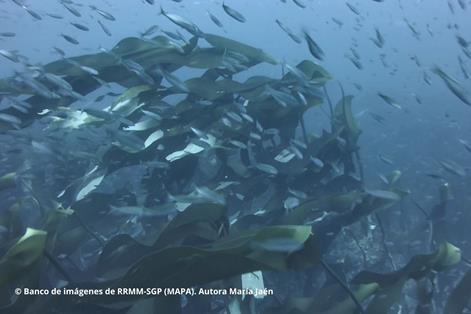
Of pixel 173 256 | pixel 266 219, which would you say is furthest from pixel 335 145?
pixel 173 256

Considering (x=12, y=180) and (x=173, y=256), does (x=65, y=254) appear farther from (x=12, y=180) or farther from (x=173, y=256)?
(x=173, y=256)

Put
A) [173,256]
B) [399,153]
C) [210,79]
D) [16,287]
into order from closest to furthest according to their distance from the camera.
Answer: [173,256] → [16,287] → [210,79] → [399,153]

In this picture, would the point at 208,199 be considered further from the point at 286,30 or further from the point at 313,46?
the point at 286,30

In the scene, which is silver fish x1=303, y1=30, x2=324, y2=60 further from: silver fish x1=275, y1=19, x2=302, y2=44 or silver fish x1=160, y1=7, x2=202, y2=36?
silver fish x1=275, y1=19, x2=302, y2=44

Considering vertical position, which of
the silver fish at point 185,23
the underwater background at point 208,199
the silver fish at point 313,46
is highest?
the silver fish at point 313,46

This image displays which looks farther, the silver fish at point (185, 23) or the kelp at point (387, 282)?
the silver fish at point (185, 23)

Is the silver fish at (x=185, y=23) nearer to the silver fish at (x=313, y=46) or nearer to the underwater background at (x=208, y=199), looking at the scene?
the underwater background at (x=208, y=199)

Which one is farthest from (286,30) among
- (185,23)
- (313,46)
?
(185,23)

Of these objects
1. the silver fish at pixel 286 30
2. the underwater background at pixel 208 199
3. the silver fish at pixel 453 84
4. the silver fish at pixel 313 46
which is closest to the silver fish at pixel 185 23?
the underwater background at pixel 208 199

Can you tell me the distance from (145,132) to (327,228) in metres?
2.45

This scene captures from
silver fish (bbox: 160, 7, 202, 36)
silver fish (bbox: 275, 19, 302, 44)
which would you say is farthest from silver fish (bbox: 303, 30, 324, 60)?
silver fish (bbox: 275, 19, 302, 44)

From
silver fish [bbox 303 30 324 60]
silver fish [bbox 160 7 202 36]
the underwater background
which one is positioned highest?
silver fish [bbox 303 30 324 60]

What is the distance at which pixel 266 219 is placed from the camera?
3990 millimetres

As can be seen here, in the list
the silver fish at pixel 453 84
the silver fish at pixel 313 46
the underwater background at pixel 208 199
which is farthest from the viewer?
the silver fish at pixel 313 46
